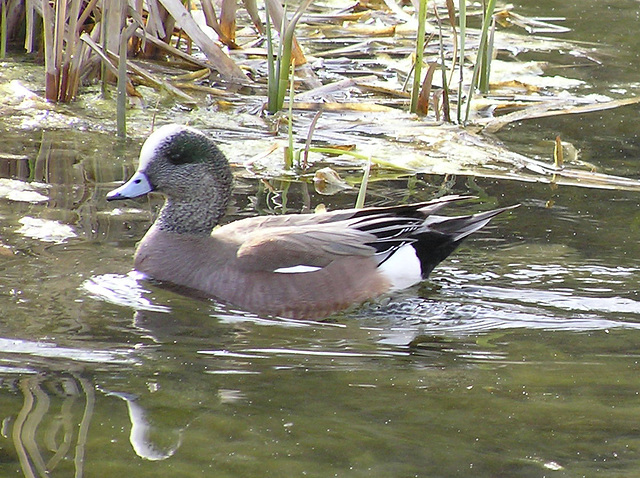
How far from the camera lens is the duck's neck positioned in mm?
4215

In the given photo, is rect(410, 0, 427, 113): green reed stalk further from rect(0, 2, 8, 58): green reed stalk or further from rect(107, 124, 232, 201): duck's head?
rect(0, 2, 8, 58): green reed stalk

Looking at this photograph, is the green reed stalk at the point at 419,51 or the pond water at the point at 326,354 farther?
the green reed stalk at the point at 419,51

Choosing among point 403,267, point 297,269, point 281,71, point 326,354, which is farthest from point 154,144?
point 281,71

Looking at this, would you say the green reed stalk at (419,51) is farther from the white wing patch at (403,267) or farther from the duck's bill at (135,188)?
the duck's bill at (135,188)

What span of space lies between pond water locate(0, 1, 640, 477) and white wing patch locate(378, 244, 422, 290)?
7cm

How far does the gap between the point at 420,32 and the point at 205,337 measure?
8.79 feet

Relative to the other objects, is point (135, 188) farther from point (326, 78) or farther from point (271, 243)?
point (326, 78)

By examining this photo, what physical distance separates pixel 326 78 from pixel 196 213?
2858 millimetres

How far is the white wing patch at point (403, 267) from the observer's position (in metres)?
4.20

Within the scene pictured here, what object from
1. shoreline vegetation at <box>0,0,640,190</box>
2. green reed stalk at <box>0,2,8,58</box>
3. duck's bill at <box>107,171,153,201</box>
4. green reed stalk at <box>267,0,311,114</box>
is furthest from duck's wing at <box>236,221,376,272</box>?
green reed stalk at <box>0,2,8,58</box>

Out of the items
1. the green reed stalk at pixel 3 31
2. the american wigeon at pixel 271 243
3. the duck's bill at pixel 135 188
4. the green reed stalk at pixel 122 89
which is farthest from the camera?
the green reed stalk at pixel 3 31

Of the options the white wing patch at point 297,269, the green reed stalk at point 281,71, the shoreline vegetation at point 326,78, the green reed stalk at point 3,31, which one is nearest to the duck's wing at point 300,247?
the white wing patch at point 297,269

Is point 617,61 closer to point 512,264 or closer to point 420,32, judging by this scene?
point 420,32

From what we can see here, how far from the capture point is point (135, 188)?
413 centimetres
